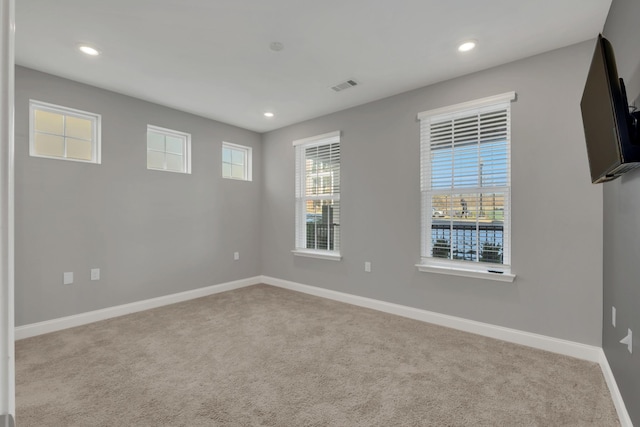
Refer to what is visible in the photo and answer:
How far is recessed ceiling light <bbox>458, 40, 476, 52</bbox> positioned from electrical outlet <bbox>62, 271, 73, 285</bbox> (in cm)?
437

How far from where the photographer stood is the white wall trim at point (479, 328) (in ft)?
8.52

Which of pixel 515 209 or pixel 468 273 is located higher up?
pixel 515 209

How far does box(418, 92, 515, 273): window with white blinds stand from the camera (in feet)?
9.87

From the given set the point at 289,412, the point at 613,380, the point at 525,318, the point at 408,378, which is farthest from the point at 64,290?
the point at 613,380

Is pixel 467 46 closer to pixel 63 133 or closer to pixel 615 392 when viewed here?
pixel 615 392

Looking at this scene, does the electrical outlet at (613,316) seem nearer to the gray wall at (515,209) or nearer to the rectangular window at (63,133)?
the gray wall at (515,209)

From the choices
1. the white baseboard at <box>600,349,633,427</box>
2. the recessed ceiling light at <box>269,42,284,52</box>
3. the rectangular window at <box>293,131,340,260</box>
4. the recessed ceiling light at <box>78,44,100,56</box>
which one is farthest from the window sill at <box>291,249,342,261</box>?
the recessed ceiling light at <box>78,44,100,56</box>

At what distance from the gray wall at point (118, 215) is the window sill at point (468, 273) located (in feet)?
9.59

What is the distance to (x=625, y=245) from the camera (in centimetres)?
184

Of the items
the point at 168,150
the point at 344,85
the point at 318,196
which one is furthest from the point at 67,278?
the point at 344,85

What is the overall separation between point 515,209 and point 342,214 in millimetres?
2001

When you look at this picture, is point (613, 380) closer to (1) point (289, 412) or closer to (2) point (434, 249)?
(2) point (434, 249)

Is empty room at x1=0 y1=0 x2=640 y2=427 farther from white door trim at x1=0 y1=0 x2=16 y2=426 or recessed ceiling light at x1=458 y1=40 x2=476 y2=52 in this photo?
white door trim at x1=0 y1=0 x2=16 y2=426

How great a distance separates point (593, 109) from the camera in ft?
5.59
